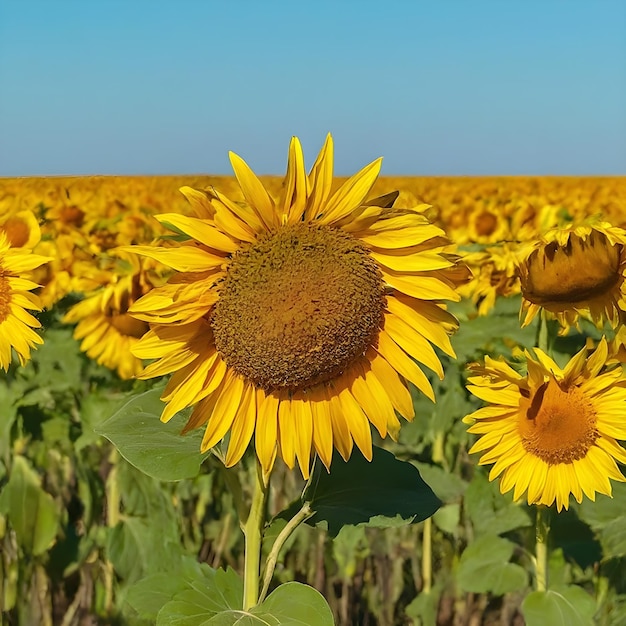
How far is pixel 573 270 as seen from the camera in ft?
5.59

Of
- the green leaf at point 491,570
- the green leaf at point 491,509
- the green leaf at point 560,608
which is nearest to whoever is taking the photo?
the green leaf at point 560,608

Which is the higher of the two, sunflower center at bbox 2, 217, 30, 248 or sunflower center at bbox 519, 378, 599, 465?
sunflower center at bbox 2, 217, 30, 248

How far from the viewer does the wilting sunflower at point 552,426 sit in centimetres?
174

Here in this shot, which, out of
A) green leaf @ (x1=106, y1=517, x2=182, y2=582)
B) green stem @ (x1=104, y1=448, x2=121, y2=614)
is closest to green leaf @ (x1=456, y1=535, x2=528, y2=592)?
green leaf @ (x1=106, y1=517, x2=182, y2=582)

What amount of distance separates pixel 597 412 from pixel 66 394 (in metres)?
1.66

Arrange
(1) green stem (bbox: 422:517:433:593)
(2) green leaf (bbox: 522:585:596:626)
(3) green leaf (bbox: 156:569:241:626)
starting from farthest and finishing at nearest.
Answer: (1) green stem (bbox: 422:517:433:593), (2) green leaf (bbox: 522:585:596:626), (3) green leaf (bbox: 156:569:241:626)

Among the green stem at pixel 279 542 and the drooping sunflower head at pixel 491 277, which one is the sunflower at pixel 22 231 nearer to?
the green stem at pixel 279 542

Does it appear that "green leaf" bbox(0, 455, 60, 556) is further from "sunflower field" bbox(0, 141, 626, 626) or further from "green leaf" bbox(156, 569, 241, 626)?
"green leaf" bbox(156, 569, 241, 626)

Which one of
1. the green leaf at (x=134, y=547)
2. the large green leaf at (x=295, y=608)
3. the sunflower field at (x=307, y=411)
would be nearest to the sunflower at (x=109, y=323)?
the sunflower field at (x=307, y=411)

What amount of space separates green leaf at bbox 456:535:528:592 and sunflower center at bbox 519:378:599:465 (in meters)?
0.61

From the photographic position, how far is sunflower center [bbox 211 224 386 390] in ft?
3.82

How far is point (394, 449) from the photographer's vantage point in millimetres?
Answer: 3236

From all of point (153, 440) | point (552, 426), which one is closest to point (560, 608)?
point (552, 426)

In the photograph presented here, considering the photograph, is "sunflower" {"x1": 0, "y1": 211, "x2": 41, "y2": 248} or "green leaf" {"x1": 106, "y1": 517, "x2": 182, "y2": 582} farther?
"green leaf" {"x1": 106, "y1": 517, "x2": 182, "y2": 582}
